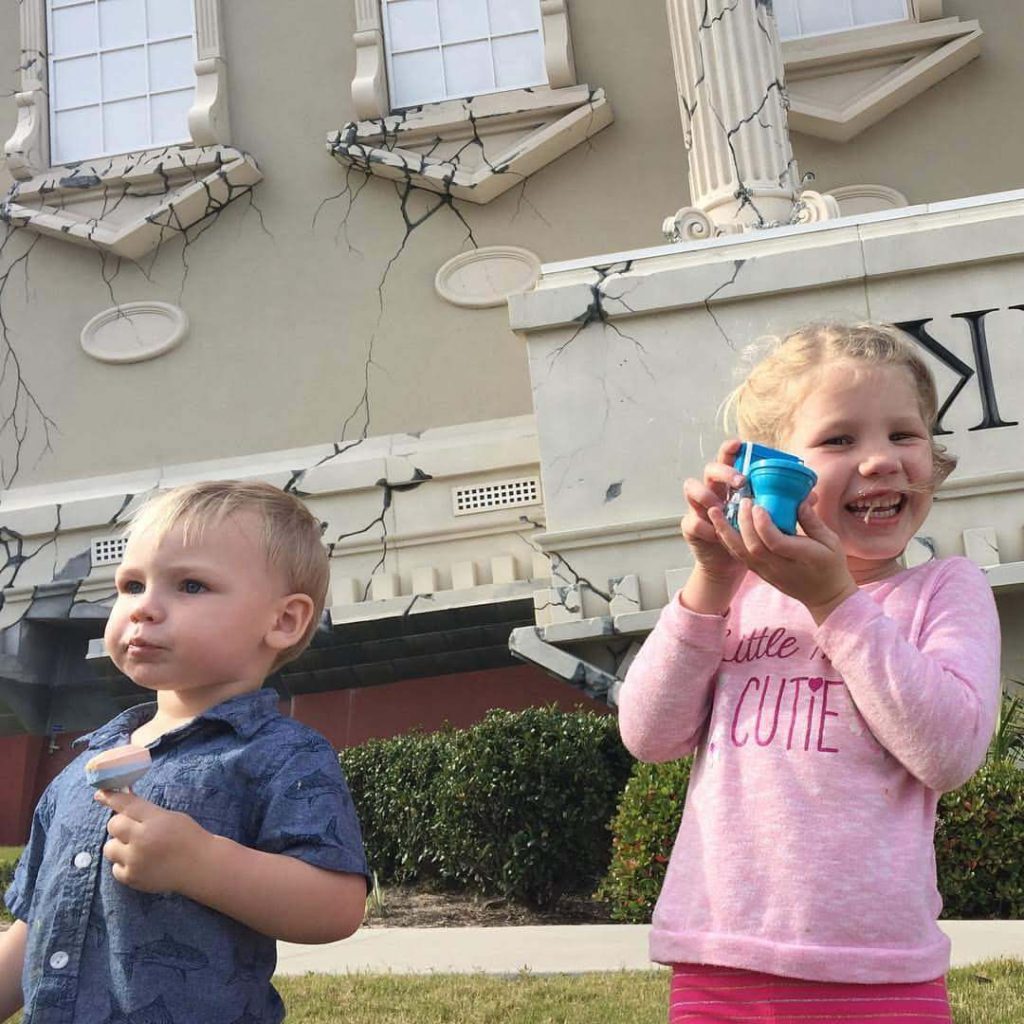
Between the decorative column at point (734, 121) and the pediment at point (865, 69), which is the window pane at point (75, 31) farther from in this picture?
the pediment at point (865, 69)

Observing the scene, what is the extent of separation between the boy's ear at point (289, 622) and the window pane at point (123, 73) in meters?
10.0

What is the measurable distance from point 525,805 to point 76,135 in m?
7.76

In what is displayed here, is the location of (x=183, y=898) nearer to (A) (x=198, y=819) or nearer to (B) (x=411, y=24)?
(A) (x=198, y=819)

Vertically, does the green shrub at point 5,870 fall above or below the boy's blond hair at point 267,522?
below

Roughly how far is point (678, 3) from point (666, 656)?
7.81 meters

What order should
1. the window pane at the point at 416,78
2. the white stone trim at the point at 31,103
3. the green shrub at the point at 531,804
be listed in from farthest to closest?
the white stone trim at the point at 31,103 → the window pane at the point at 416,78 → the green shrub at the point at 531,804

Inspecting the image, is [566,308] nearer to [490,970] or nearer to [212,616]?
[490,970]

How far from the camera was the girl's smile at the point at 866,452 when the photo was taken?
1639mm

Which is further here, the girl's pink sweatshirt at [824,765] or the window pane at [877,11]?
the window pane at [877,11]

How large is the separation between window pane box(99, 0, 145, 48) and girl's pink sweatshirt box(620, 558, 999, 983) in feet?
34.5

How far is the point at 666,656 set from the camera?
1.66 meters

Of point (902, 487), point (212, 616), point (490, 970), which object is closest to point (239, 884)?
point (212, 616)

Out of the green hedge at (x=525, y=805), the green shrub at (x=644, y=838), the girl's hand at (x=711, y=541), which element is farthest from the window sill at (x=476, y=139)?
the girl's hand at (x=711, y=541)

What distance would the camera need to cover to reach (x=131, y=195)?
10367 mm
